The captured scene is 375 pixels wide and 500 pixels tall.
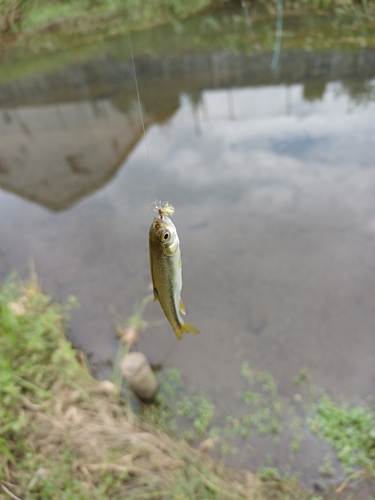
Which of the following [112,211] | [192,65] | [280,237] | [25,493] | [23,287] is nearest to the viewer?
[25,493]

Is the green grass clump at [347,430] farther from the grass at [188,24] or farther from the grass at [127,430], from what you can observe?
the grass at [188,24]

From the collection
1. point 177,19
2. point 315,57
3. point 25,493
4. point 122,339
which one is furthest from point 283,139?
point 177,19

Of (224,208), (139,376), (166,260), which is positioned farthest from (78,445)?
(224,208)

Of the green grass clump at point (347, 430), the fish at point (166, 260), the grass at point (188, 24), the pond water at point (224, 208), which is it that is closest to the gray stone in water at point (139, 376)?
the pond water at point (224, 208)

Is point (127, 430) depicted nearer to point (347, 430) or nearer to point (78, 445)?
point (78, 445)

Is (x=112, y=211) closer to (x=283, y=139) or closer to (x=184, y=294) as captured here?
(x=184, y=294)

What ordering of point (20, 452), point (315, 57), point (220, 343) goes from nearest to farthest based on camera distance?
1. point (20, 452)
2. point (220, 343)
3. point (315, 57)
